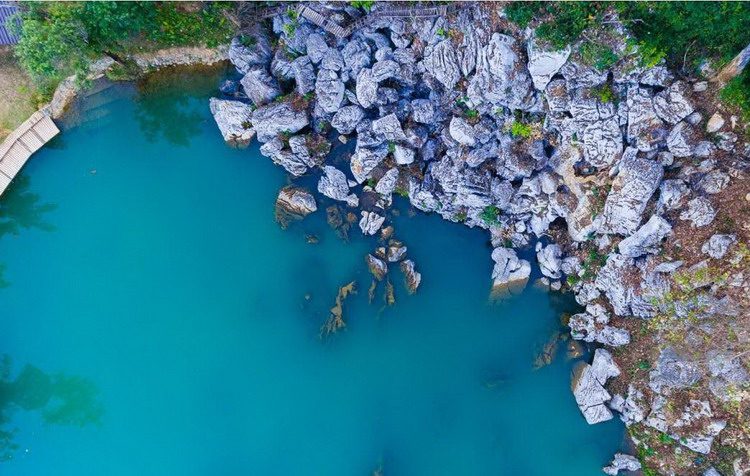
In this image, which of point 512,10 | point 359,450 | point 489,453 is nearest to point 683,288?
point 489,453

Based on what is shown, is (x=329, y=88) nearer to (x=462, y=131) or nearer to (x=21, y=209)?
(x=462, y=131)

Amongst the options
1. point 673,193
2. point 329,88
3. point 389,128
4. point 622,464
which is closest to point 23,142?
point 329,88

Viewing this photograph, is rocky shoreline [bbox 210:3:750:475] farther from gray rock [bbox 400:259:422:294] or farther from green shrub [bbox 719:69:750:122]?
green shrub [bbox 719:69:750:122]

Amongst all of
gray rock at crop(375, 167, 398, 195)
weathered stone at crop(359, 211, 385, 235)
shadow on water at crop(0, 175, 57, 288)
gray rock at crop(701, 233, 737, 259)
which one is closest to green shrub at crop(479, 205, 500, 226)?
gray rock at crop(375, 167, 398, 195)

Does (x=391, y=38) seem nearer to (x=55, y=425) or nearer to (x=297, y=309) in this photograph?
(x=297, y=309)

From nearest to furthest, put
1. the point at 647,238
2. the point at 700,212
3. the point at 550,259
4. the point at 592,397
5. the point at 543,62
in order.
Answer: the point at 543,62 < the point at 700,212 < the point at 647,238 < the point at 592,397 < the point at 550,259

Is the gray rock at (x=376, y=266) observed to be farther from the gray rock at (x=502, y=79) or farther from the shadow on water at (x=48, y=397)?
the shadow on water at (x=48, y=397)
